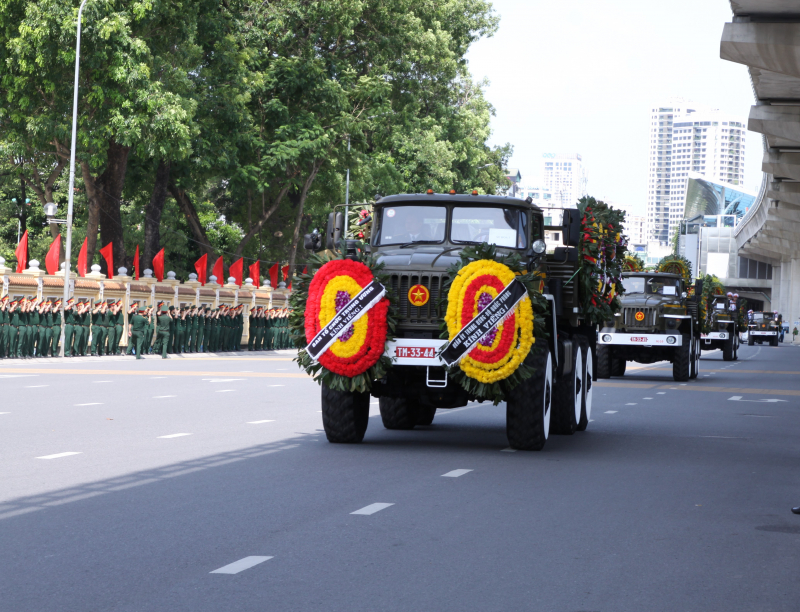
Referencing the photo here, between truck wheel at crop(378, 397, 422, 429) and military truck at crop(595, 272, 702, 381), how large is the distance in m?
13.7

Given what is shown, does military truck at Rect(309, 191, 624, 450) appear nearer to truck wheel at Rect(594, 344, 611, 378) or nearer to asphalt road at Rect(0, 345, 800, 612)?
asphalt road at Rect(0, 345, 800, 612)

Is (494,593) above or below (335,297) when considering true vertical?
below

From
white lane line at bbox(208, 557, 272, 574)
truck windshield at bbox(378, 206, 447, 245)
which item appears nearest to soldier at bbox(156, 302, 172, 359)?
truck windshield at bbox(378, 206, 447, 245)

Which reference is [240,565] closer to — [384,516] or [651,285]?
[384,516]

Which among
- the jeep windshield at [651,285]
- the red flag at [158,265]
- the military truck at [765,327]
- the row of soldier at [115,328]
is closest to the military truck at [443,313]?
the jeep windshield at [651,285]

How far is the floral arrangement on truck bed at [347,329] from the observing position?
11.7m

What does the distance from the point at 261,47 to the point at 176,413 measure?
97.6ft

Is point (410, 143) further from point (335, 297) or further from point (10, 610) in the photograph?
point (10, 610)

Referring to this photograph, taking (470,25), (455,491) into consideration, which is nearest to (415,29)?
(470,25)

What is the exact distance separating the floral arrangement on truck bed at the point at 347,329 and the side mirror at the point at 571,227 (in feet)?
7.37

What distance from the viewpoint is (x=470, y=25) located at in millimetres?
59125

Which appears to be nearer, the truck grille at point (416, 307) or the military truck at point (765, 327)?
the truck grille at point (416, 307)

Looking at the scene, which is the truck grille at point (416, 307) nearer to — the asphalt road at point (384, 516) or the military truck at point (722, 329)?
the asphalt road at point (384, 516)

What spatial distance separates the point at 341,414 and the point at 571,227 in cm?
323
